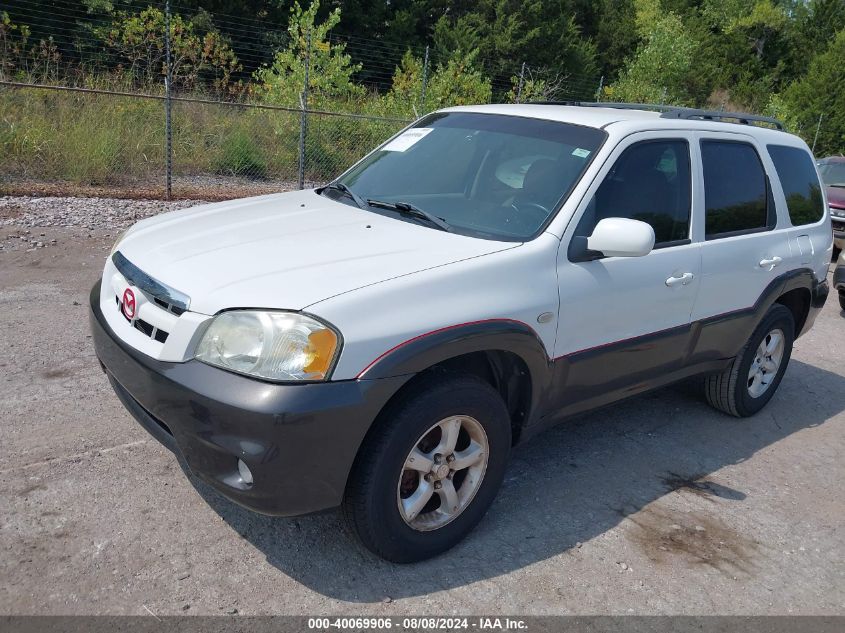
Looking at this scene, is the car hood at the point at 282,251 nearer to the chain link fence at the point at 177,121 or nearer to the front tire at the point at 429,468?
the front tire at the point at 429,468

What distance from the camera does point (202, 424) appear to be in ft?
8.84

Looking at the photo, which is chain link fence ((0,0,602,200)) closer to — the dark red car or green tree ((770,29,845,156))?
the dark red car

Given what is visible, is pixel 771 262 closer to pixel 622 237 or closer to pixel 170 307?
pixel 622 237

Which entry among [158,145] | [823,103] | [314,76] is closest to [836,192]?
[314,76]

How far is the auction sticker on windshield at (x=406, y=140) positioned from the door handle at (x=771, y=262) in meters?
2.12

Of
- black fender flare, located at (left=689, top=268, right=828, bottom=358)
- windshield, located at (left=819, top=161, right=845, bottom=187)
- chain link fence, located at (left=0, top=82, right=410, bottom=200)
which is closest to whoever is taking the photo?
black fender flare, located at (left=689, top=268, right=828, bottom=358)

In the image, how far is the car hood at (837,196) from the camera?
10789 millimetres

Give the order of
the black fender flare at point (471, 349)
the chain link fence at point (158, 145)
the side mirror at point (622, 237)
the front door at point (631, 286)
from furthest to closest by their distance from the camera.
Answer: the chain link fence at point (158, 145), the front door at point (631, 286), the side mirror at point (622, 237), the black fender flare at point (471, 349)

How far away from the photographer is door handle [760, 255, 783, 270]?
179 inches

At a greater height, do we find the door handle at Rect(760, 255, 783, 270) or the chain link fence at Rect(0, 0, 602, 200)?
the door handle at Rect(760, 255, 783, 270)

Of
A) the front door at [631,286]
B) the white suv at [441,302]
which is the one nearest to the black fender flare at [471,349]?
the white suv at [441,302]

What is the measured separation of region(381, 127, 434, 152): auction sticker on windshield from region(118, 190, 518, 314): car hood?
0.67 metres

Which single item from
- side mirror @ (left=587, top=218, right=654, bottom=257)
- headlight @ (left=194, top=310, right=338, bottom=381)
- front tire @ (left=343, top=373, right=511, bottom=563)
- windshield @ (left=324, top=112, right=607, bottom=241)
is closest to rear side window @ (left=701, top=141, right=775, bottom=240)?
windshield @ (left=324, top=112, right=607, bottom=241)

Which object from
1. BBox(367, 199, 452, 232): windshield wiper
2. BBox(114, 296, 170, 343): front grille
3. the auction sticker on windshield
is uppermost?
the auction sticker on windshield
